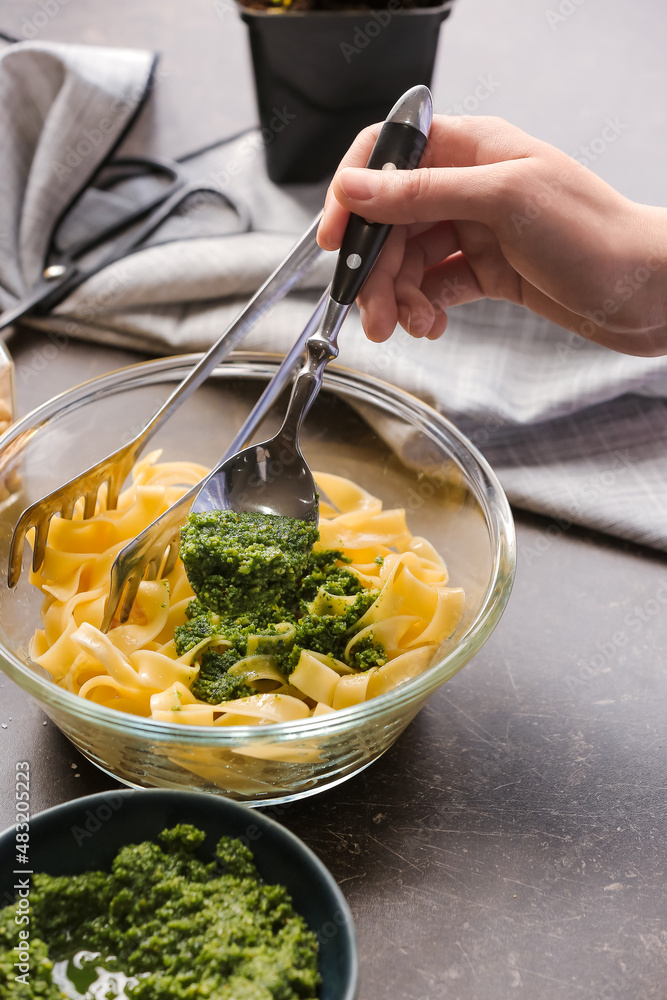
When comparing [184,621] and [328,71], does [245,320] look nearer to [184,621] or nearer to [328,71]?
[184,621]

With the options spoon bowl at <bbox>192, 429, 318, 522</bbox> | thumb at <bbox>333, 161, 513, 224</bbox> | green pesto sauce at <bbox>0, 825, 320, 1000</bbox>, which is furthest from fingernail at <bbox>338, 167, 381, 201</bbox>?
green pesto sauce at <bbox>0, 825, 320, 1000</bbox>

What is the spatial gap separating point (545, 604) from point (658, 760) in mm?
423

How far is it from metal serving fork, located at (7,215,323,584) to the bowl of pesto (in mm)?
546

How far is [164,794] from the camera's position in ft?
4.17

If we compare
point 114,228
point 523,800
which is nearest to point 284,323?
point 114,228

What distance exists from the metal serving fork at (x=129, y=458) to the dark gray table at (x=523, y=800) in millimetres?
320

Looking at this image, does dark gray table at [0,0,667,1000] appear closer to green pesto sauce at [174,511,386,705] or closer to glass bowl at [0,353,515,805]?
glass bowl at [0,353,515,805]

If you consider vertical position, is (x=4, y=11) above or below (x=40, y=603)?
above

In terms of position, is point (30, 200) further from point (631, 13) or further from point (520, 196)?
point (631, 13)

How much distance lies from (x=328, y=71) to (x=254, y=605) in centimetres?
181

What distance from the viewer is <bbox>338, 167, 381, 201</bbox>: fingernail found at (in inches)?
59.0

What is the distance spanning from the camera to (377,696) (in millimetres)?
1431

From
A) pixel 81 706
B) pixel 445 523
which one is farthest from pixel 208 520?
pixel 445 523

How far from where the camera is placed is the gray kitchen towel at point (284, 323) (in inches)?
87.4
